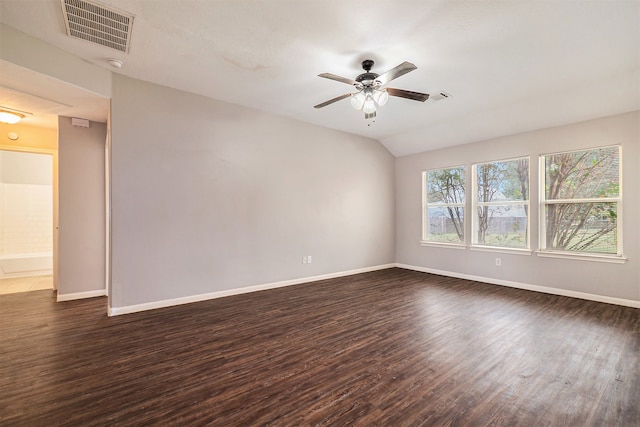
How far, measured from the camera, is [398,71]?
2.61m

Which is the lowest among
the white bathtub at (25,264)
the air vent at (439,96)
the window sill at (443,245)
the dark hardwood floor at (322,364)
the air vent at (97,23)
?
the dark hardwood floor at (322,364)

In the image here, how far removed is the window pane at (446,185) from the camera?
5.72 metres

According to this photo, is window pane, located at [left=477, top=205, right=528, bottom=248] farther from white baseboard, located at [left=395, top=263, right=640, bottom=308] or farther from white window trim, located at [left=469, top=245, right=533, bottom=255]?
white baseboard, located at [left=395, top=263, right=640, bottom=308]

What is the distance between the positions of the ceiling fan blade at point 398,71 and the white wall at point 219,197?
2433 millimetres

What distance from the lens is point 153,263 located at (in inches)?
143

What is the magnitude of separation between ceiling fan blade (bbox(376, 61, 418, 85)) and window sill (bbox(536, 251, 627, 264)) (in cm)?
392

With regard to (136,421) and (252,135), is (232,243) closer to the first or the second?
(252,135)

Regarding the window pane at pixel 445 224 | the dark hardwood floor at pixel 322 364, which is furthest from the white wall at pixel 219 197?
the window pane at pixel 445 224

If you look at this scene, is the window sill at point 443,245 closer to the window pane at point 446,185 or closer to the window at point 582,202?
the window pane at point 446,185

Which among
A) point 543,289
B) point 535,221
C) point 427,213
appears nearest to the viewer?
point 543,289

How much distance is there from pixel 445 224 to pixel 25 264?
344 inches

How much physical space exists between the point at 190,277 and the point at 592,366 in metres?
4.42

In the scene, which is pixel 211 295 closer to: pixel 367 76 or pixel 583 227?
pixel 367 76

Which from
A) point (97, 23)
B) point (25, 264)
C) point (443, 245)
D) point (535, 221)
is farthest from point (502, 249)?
point (25, 264)
